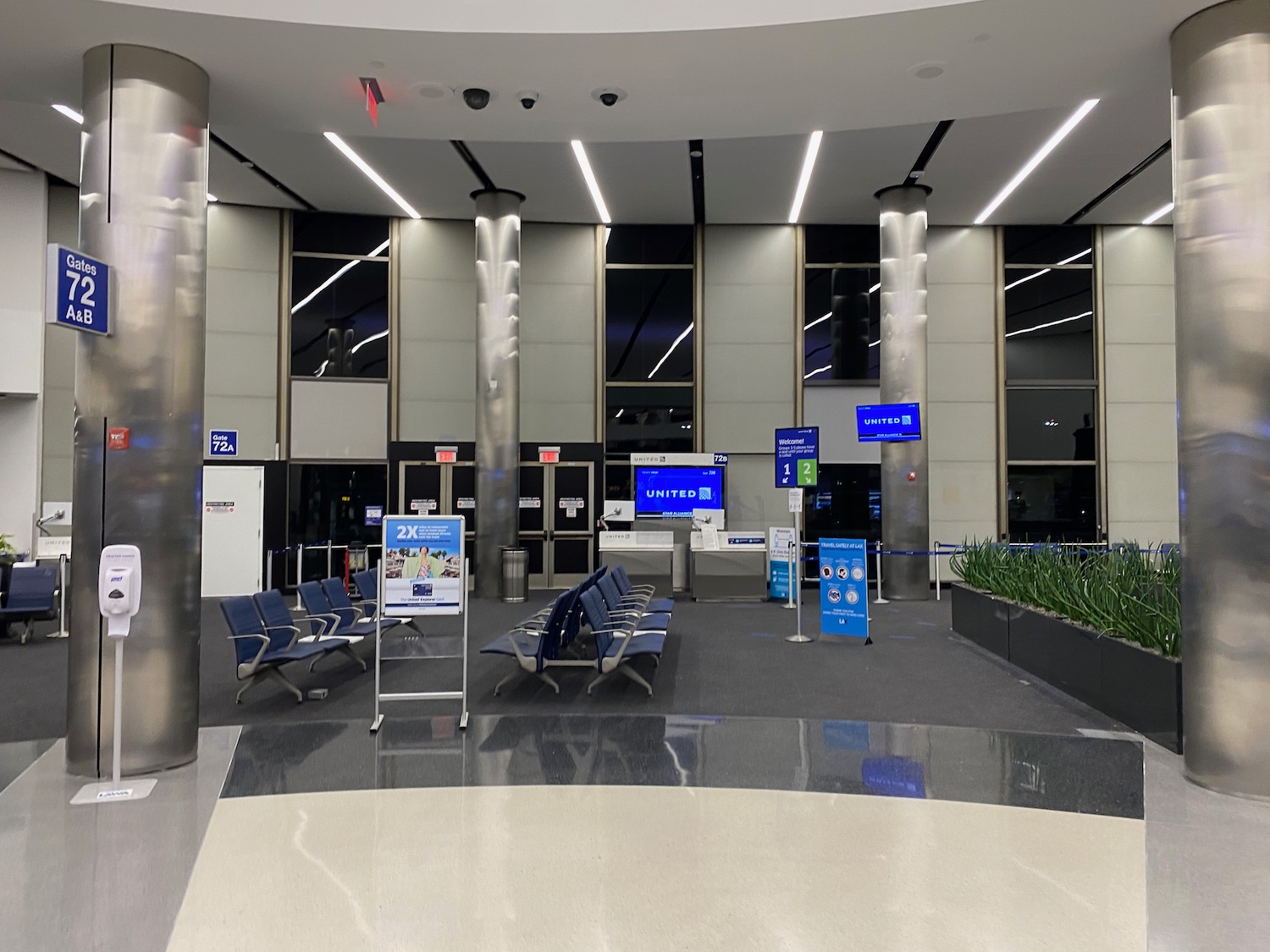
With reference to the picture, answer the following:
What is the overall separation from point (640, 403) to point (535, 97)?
846 centimetres

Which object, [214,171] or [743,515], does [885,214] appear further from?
[214,171]

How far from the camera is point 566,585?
44.2ft

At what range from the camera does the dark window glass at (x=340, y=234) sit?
517 inches

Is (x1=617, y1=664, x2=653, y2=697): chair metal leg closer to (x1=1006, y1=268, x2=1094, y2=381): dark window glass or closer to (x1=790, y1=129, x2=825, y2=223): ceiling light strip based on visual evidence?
(x1=790, y1=129, x2=825, y2=223): ceiling light strip

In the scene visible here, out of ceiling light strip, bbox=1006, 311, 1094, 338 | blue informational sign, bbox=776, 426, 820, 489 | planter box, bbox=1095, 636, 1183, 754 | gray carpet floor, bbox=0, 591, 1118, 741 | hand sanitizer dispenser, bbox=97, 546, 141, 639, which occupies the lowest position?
gray carpet floor, bbox=0, 591, 1118, 741

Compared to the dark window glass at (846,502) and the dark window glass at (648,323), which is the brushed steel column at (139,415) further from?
the dark window glass at (846,502)

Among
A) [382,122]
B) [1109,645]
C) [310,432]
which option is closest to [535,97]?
[382,122]

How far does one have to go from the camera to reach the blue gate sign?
4.07 m

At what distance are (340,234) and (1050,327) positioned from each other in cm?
1141

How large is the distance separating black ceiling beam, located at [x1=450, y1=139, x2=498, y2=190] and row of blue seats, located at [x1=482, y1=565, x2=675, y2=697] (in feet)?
18.9

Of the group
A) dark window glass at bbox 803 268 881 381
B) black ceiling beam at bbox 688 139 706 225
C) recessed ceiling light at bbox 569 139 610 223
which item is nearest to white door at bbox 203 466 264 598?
recessed ceiling light at bbox 569 139 610 223

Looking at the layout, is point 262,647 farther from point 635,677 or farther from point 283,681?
point 635,677

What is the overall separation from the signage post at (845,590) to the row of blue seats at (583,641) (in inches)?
66.5

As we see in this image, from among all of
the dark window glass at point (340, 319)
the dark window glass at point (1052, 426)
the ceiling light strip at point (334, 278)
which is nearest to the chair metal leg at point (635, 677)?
the dark window glass at point (340, 319)
